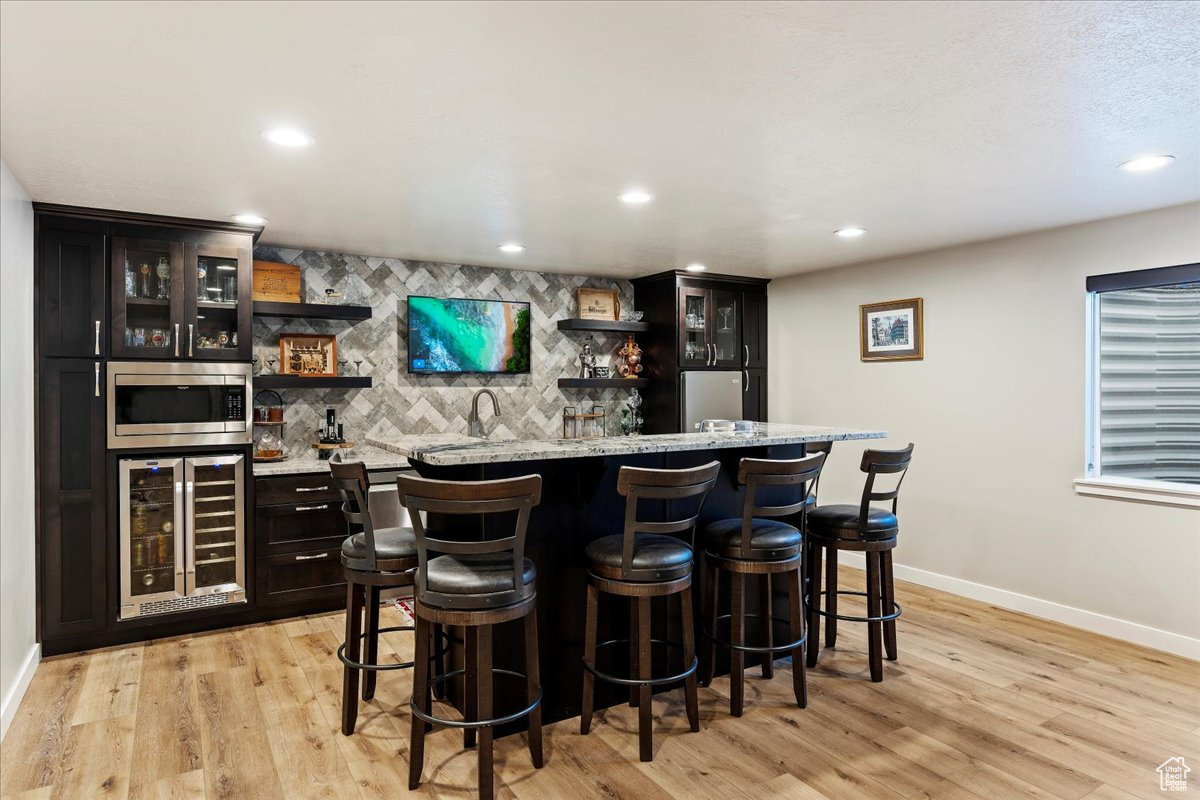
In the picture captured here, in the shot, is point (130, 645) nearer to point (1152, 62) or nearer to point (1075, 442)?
point (1152, 62)

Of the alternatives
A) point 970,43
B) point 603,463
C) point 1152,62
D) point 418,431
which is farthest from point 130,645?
point 1152,62

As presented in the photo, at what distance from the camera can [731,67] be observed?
6.99ft

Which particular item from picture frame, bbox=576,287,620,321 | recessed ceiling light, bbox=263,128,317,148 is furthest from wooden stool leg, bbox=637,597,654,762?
picture frame, bbox=576,287,620,321

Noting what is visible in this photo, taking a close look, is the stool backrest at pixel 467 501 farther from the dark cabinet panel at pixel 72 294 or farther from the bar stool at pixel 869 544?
the dark cabinet panel at pixel 72 294

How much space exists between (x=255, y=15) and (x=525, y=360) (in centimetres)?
404

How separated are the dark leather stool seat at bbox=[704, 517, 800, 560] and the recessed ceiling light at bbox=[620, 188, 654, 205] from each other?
5.44ft

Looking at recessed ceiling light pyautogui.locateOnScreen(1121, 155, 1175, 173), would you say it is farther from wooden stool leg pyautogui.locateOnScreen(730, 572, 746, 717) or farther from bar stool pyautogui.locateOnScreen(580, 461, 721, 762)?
wooden stool leg pyautogui.locateOnScreen(730, 572, 746, 717)

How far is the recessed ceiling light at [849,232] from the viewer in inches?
171

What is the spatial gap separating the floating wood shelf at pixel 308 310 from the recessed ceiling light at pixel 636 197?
2121mm

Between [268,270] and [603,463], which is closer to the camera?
[603,463]

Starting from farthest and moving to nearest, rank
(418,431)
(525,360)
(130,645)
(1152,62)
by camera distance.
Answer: (525,360)
(418,431)
(130,645)
(1152,62)

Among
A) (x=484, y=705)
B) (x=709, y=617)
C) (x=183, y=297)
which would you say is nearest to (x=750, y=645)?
(x=709, y=617)

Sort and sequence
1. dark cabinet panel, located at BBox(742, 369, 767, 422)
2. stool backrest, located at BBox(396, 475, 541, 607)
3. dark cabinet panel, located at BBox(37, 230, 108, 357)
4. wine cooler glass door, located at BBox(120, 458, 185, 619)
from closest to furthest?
stool backrest, located at BBox(396, 475, 541, 607) < dark cabinet panel, located at BBox(37, 230, 108, 357) < wine cooler glass door, located at BBox(120, 458, 185, 619) < dark cabinet panel, located at BBox(742, 369, 767, 422)

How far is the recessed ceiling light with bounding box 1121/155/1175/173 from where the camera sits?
301 cm
